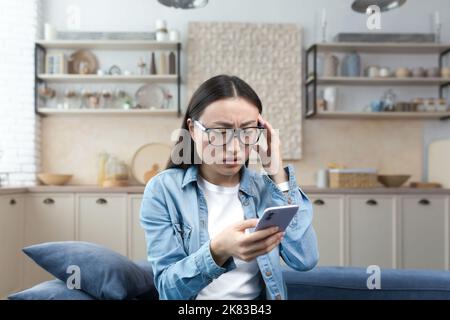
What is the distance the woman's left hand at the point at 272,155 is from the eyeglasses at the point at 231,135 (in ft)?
0.16

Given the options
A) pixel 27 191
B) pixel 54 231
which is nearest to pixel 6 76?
pixel 27 191

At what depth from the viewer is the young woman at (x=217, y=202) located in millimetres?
735

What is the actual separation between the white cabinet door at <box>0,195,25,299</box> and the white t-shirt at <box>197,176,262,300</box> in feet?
5.26

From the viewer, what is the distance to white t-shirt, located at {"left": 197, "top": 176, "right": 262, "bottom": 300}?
77cm

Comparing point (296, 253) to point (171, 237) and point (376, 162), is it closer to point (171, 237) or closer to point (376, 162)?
point (171, 237)

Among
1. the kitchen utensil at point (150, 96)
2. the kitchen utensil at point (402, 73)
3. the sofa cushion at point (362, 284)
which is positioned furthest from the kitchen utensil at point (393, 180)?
the sofa cushion at point (362, 284)

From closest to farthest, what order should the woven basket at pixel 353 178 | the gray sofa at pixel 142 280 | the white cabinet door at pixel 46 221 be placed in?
the gray sofa at pixel 142 280 → the white cabinet door at pixel 46 221 → the woven basket at pixel 353 178

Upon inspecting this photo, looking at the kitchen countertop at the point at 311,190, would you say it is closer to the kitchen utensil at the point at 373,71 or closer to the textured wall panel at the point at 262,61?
the textured wall panel at the point at 262,61

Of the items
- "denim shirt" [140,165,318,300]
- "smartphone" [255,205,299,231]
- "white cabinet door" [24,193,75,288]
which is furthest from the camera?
"white cabinet door" [24,193,75,288]

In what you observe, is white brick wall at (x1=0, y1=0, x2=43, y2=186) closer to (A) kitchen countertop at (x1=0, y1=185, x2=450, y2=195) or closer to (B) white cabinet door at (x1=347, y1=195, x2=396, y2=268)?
(A) kitchen countertop at (x1=0, y1=185, x2=450, y2=195)

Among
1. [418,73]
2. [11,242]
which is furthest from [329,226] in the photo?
[11,242]

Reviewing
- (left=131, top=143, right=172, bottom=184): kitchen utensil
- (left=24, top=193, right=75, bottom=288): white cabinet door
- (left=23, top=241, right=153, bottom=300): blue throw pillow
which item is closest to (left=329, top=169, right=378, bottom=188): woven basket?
(left=131, top=143, right=172, bottom=184): kitchen utensil

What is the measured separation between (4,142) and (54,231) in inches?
21.1

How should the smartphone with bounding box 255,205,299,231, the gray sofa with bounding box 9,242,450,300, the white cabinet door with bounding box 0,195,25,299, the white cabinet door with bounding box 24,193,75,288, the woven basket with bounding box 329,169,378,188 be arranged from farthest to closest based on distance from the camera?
the woven basket with bounding box 329,169,378,188 < the white cabinet door with bounding box 24,193,75,288 < the white cabinet door with bounding box 0,195,25,299 < the gray sofa with bounding box 9,242,450,300 < the smartphone with bounding box 255,205,299,231
